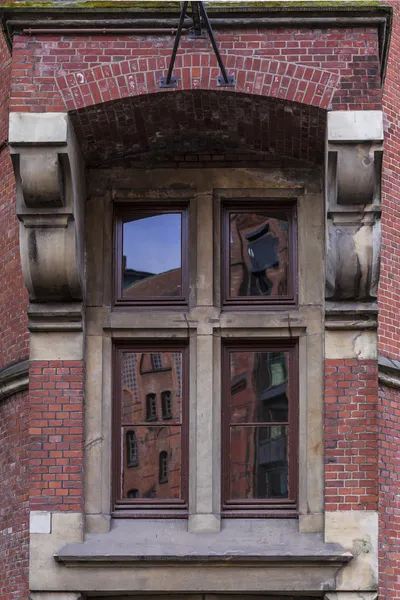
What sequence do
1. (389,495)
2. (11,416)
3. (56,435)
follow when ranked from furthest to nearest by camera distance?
(11,416)
(389,495)
(56,435)

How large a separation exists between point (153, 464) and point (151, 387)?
654 mm

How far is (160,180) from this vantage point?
12.3 metres

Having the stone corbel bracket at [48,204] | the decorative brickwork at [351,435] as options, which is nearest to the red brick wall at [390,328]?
the decorative brickwork at [351,435]

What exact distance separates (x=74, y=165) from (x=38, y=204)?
47 centimetres

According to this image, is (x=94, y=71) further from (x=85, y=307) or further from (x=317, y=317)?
(x=317, y=317)

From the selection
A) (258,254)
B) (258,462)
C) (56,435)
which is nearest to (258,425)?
(258,462)

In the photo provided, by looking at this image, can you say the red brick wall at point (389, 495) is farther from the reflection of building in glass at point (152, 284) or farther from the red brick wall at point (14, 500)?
the red brick wall at point (14, 500)

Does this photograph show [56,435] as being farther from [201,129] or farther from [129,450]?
[201,129]

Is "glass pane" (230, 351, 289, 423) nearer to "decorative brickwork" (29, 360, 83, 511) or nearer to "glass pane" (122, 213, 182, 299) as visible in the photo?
"glass pane" (122, 213, 182, 299)

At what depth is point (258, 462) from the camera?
39.0 ft

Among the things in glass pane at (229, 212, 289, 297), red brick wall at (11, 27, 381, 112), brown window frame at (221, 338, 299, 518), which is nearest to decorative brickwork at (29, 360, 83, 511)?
brown window frame at (221, 338, 299, 518)

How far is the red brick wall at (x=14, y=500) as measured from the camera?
1187 cm

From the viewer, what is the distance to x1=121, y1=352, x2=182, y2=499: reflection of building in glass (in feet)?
39.0

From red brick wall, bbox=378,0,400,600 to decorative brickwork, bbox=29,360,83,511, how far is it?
254 cm
